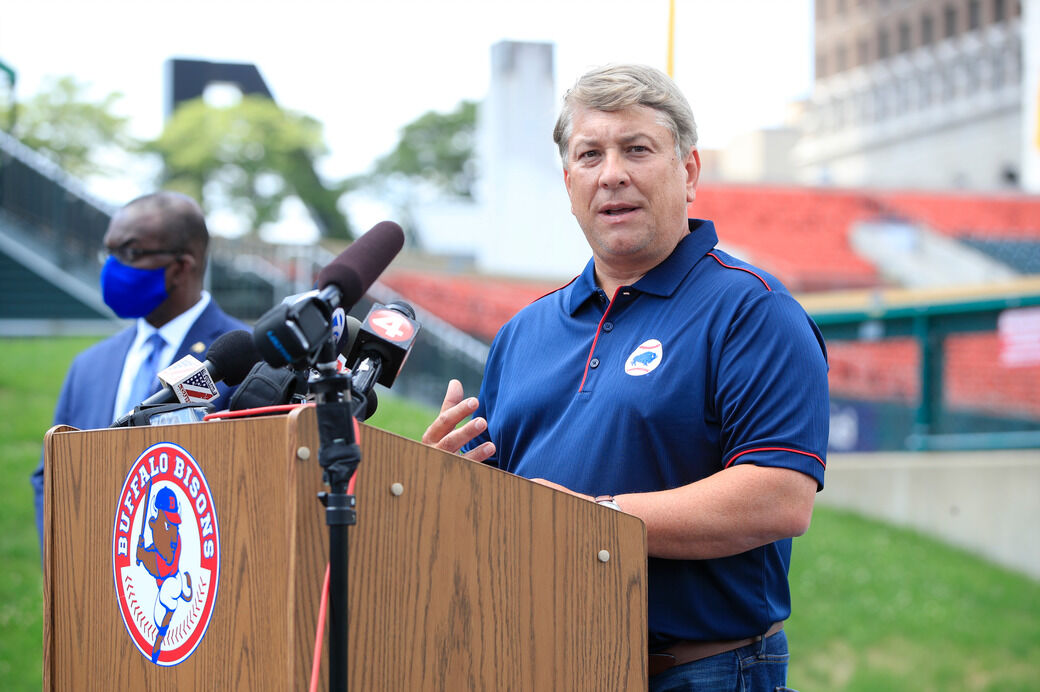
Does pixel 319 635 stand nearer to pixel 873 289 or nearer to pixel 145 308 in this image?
pixel 145 308

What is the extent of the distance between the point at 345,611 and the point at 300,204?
144 ft

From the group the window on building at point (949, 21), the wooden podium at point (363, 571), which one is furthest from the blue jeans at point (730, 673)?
the window on building at point (949, 21)

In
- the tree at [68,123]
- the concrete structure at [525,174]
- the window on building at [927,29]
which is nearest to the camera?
the concrete structure at [525,174]

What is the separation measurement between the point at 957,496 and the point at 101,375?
7.51 m

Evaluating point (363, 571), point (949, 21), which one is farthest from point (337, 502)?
point (949, 21)

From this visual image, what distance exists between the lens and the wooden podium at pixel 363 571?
1564 millimetres

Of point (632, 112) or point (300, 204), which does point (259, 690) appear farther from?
point (300, 204)

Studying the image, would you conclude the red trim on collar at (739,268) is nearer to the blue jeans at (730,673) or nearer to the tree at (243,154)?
the blue jeans at (730,673)

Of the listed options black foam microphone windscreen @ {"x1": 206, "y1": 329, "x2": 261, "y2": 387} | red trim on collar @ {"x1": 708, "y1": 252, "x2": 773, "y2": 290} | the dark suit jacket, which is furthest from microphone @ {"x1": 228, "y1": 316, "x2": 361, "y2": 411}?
the dark suit jacket

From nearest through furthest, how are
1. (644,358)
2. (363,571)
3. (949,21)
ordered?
(363,571)
(644,358)
(949,21)

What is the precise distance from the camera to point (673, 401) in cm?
216

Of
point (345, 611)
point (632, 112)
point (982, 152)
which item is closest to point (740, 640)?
point (345, 611)

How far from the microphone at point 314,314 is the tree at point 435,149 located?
172ft

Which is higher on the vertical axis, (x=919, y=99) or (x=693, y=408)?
(x=919, y=99)
